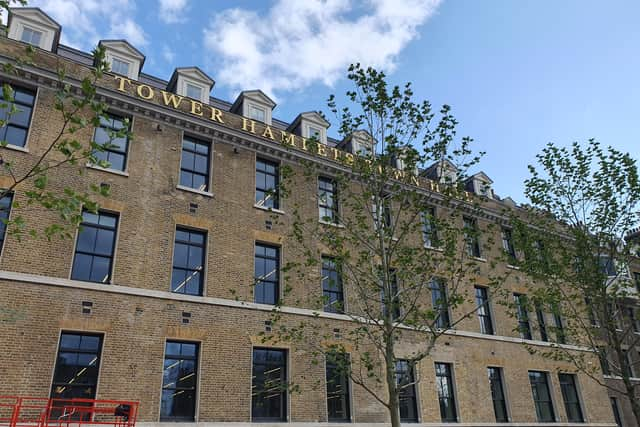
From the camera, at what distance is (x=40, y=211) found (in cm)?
1450

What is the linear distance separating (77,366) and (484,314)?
17681 mm

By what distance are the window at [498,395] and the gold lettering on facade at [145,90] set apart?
18.1 m

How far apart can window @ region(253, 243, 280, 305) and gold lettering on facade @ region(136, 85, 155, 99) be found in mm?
6562

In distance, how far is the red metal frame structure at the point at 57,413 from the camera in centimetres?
1190

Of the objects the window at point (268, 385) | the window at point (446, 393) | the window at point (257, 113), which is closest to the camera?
the window at point (268, 385)

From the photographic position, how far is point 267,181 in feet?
65.0

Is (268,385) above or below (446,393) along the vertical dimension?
above

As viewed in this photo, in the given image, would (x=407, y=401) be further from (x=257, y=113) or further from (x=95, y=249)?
(x=257, y=113)

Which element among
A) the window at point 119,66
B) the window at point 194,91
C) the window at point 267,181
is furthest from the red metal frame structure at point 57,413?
the window at point 194,91

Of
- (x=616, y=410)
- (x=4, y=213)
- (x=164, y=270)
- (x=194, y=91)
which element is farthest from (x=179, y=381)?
(x=616, y=410)

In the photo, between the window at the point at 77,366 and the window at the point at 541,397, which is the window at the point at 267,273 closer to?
the window at the point at 77,366

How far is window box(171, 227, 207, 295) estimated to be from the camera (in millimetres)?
16297

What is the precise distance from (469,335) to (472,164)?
1126cm

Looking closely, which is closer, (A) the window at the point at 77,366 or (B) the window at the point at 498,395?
(A) the window at the point at 77,366
